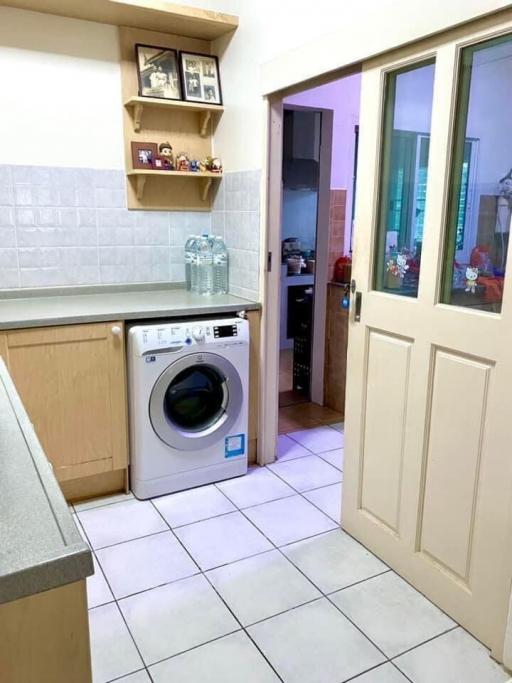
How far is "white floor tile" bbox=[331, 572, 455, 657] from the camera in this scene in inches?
70.8

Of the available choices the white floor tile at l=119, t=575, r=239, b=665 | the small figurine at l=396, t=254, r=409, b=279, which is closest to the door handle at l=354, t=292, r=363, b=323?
the small figurine at l=396, t=254, r=409, b=279

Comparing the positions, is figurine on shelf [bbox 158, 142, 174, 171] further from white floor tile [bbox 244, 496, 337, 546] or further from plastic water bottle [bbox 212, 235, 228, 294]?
white floor tile [bbox 244, 496, 337, 546]

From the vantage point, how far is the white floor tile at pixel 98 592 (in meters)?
1.95

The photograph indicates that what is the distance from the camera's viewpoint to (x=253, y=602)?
6.44ft

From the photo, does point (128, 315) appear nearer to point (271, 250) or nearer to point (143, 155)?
point (271, 250)

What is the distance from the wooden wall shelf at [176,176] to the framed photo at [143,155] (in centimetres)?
5

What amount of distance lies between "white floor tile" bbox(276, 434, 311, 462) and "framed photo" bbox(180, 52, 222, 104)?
1.95 metres

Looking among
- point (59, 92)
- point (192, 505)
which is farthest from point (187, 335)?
point (59, 92)

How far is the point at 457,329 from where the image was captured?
1.74m

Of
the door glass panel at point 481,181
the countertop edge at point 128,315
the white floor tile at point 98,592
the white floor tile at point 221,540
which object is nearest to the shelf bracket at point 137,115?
the countertop edge at point 128,315

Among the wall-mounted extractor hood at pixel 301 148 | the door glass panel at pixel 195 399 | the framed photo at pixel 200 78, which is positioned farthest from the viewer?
the wall-mounted extractor hood at pixel 301 148

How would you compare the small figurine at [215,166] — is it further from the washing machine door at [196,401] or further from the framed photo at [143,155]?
the washing machine door at [196,401]

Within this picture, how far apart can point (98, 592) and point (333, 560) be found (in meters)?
0.89

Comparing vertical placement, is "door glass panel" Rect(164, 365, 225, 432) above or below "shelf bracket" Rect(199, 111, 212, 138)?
below
